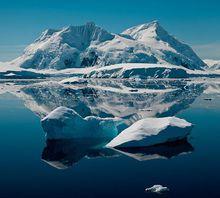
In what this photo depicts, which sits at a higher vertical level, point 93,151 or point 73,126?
point 73,126

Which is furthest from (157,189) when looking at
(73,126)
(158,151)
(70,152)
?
(73,126)

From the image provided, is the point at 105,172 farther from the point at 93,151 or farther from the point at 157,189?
the point at 93,151

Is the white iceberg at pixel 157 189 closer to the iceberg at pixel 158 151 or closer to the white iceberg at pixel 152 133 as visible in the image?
the iceberg at pixel 158 151

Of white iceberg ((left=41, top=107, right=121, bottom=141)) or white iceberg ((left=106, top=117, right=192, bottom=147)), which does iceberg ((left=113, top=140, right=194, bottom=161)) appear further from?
white iceberg ((left=41, top=107, right=121, bottom=141))

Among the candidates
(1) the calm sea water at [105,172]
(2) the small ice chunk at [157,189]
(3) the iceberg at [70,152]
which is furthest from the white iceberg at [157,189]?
(3) the iceberg at [70,152]

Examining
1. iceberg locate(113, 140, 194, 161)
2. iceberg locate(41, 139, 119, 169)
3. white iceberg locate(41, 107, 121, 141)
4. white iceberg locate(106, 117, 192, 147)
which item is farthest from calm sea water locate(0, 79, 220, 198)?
white iceberg locate(106, 117, 192, 147)

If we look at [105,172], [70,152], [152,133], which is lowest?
[105,172]

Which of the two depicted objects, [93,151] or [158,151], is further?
[93,151]

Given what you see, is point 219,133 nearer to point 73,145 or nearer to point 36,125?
point 73,145

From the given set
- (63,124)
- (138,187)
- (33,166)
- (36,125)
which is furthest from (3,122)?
(138,187)
